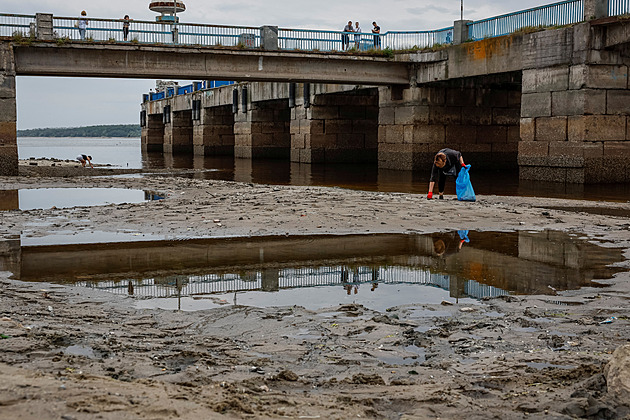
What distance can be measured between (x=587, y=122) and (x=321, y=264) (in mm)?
16611

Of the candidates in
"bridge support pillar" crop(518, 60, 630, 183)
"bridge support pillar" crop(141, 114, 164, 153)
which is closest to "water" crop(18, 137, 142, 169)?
"bridge support pillar" crop(141, 114, 164, 153)

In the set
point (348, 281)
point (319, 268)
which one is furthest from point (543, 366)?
point (319, 268)

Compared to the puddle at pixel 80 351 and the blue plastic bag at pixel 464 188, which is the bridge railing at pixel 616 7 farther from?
the puddle at pixel 80 351

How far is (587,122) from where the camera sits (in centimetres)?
2261

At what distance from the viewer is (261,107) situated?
50.5 m

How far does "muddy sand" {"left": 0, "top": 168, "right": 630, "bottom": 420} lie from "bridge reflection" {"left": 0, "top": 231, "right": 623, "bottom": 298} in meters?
0.51

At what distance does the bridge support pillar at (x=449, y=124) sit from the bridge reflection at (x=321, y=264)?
22011 mm

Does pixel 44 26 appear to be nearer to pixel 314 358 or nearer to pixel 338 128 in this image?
pixel 338 128

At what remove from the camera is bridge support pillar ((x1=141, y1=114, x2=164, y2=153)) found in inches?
3258

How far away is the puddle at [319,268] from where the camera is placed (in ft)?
23.5

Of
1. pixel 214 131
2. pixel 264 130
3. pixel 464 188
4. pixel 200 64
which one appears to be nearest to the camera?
pixel 464 188

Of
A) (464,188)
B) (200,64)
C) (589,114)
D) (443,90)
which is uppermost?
(200,64)

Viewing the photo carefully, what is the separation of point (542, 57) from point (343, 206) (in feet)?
44.5

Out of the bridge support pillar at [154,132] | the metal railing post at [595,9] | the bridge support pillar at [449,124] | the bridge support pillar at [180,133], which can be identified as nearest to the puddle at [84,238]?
the metal railing post at [595,9]
